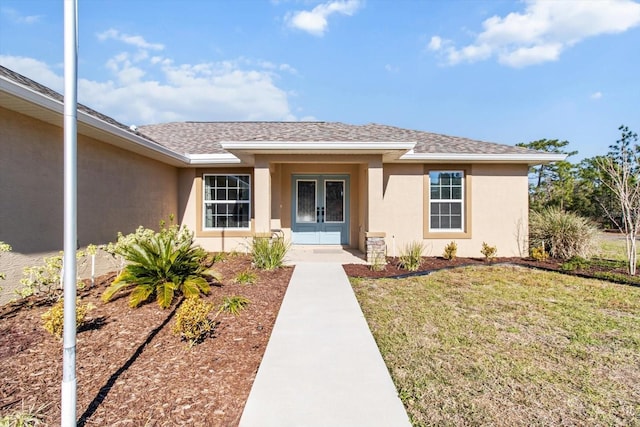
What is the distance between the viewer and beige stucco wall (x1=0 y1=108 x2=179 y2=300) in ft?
17.4

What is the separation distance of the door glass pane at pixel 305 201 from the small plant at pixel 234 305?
6.52 metres

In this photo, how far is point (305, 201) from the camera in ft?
38.5

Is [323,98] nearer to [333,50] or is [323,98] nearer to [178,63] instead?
[333,50]

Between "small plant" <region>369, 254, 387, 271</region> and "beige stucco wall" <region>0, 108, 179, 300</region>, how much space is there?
657 cm

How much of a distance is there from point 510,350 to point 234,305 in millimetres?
3874

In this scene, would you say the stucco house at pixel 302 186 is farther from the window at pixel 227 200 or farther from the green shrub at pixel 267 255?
the green shrub at pixel 267 255

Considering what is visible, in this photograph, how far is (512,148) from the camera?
10.5 m

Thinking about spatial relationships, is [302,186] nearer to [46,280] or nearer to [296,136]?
[296,136]

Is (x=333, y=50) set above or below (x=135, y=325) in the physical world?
above

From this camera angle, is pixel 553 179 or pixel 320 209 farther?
pixel 553 179

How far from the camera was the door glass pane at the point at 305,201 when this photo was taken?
11750 mm

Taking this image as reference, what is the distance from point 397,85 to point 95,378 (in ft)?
62.6

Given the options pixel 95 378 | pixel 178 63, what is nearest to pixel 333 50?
pixel 178 63

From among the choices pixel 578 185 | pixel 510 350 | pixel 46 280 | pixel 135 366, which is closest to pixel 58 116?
pixel 46 280
